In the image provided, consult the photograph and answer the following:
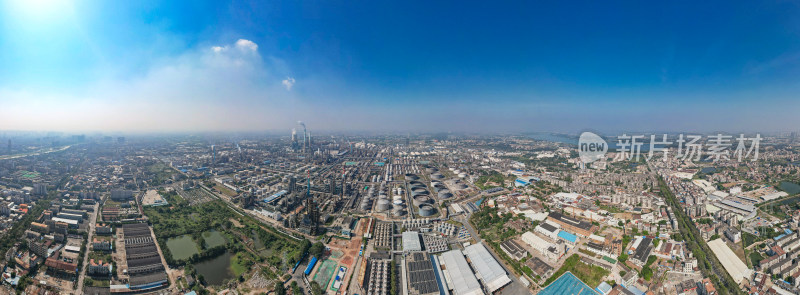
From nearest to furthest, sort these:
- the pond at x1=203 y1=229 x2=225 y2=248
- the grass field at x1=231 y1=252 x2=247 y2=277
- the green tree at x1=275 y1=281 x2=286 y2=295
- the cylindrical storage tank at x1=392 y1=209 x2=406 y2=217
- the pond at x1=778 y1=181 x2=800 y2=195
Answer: the green tree at x1=275 y1=281 x2=286 y2=295, the grass field at x1=231 y1=252 x2=247 y2=277, the pond at x1=203 y1=229 x2=225 y2=248, the cylindrical storage tank at x1=392 y1=209 x2=406 y2=217, the pond at x1=778 y1=181 x2=800 y2=195

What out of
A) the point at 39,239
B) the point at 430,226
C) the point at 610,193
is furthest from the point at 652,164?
the point at 39,239

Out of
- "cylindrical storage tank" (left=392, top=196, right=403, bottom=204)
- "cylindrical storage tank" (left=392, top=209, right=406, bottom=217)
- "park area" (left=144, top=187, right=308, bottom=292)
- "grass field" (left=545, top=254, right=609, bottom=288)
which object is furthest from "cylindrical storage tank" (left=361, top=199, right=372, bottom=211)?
"grass field" (left=545, top=254, right=609, bottom=288)

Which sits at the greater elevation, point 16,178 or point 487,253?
point 16,178

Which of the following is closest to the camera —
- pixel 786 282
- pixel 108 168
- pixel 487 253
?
pixel 786 282

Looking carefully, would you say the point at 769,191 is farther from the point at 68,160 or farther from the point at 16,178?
the point at 68,160

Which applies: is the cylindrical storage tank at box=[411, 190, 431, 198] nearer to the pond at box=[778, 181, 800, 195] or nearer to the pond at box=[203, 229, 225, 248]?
the pond at box=[203, 229, 225, 248]

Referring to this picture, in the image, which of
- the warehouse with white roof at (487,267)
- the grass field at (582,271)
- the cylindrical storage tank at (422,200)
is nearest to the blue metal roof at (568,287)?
the grass field at (582,271)

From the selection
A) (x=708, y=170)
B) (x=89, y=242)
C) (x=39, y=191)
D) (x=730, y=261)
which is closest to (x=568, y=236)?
(x=730, y=261)
